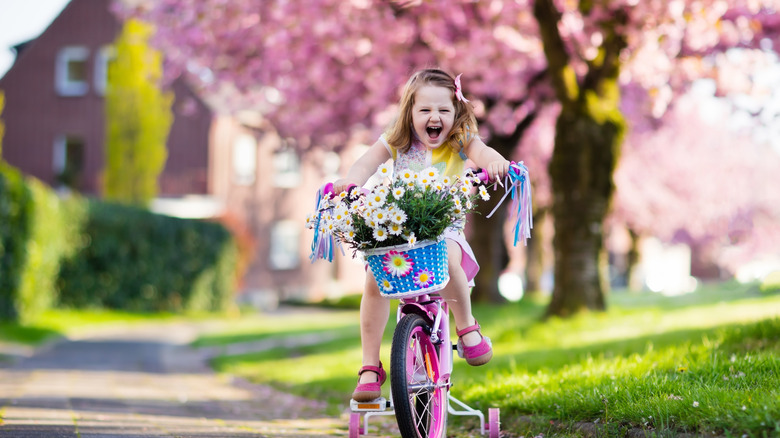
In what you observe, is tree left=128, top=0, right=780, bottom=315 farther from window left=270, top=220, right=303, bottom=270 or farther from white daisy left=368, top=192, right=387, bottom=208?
window left=270, top=220, right=303, bottom=270

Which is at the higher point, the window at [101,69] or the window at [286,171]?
the window at [101,69]

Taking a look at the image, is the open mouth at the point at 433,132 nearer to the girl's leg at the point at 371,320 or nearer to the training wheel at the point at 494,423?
the girl's leg at the point at 371,320

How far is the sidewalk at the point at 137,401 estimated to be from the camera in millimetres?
5387

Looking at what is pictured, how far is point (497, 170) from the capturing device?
14.0 feet

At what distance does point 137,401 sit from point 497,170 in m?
4.50

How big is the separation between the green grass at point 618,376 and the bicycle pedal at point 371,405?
3.36 ft

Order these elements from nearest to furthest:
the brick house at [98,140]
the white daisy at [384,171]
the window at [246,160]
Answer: the white daisy at [384,171] < the brick house at [98,140] < the window at [246,160]

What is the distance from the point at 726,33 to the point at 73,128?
24687 millimetres

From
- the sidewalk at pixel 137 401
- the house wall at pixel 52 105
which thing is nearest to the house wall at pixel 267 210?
the house wall at pixel 52 105

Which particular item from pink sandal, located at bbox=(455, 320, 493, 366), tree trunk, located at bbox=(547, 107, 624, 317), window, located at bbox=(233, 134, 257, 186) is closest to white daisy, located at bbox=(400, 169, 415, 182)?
pink sandal, located at bbox=(455, 320, 493, 366)

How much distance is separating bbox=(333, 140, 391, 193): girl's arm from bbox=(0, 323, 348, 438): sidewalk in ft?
5.64

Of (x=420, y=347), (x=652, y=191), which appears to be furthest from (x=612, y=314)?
(x=652, y=191)

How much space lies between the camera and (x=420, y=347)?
4359 mm

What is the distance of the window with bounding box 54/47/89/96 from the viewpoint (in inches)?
1225
